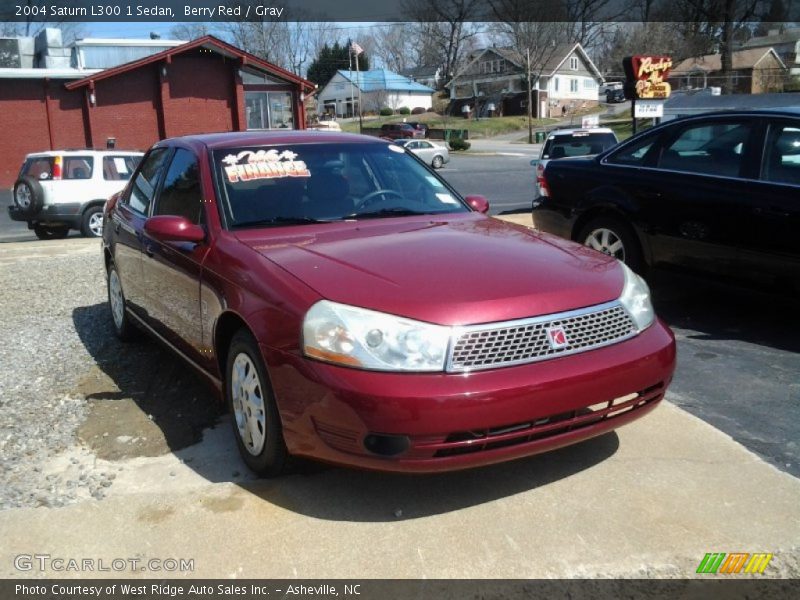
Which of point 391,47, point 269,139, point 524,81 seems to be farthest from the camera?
point 391,47

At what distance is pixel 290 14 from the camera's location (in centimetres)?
5181

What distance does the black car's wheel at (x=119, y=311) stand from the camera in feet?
18.4

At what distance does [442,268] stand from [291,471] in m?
1.12

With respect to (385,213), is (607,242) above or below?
below

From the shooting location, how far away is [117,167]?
555 inches

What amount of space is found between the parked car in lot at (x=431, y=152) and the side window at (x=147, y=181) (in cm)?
2945

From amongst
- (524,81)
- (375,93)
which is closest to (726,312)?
(524,81)

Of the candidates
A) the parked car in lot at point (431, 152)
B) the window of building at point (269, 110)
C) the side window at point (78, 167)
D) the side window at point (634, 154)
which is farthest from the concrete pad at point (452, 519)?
the parked car in lot at point (431, 152)

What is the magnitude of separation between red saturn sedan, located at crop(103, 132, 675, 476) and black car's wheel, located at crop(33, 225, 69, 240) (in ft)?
36.1

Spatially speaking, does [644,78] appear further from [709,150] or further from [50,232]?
[50,232]

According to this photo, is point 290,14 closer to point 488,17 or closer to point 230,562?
point 488,17

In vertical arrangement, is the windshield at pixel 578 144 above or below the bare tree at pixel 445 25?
below

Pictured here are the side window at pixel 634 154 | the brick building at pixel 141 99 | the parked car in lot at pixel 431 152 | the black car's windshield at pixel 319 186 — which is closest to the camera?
the black car's windshield at pixel 319 186

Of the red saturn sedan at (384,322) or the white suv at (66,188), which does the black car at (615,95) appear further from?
the red saturn sedan at (384,322)
